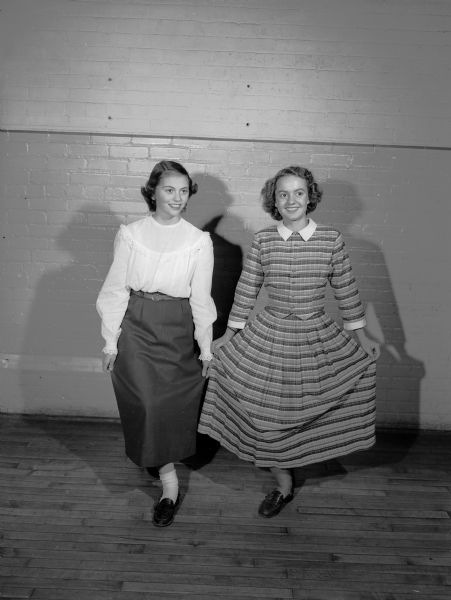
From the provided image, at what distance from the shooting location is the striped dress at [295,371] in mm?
2730

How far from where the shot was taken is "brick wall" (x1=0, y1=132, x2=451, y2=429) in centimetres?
357

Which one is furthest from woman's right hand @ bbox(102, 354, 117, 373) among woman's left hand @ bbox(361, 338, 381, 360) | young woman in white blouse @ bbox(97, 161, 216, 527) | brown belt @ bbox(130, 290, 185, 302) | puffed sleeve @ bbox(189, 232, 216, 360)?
woman's left hand @ bbox(361, 338, 381, 360)

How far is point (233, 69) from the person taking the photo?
3.44 metres

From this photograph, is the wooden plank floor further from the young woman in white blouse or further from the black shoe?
the young woman in white blouse

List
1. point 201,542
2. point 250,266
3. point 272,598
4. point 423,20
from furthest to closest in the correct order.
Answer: point 423,20 < point 250,266 < point 201,542 < point 272,598

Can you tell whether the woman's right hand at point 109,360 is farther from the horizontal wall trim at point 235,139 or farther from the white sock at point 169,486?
the horizontal wall trim at point 235,139

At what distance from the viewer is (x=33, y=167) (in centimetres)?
361

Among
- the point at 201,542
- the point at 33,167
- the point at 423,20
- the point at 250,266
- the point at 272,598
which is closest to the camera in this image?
the point at 272,598

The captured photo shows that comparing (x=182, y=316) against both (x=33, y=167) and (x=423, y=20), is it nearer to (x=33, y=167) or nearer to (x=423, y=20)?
(x=33, y=167)

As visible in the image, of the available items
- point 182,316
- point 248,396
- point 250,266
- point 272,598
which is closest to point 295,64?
point 250,266

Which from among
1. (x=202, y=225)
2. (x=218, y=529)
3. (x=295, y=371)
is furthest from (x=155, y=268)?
(x=218, y=529)

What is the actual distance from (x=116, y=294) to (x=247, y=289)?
29.2 inches

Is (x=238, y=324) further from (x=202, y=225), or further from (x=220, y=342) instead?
(x=202, y=225)

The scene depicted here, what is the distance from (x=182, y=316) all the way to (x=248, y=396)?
55 cm
